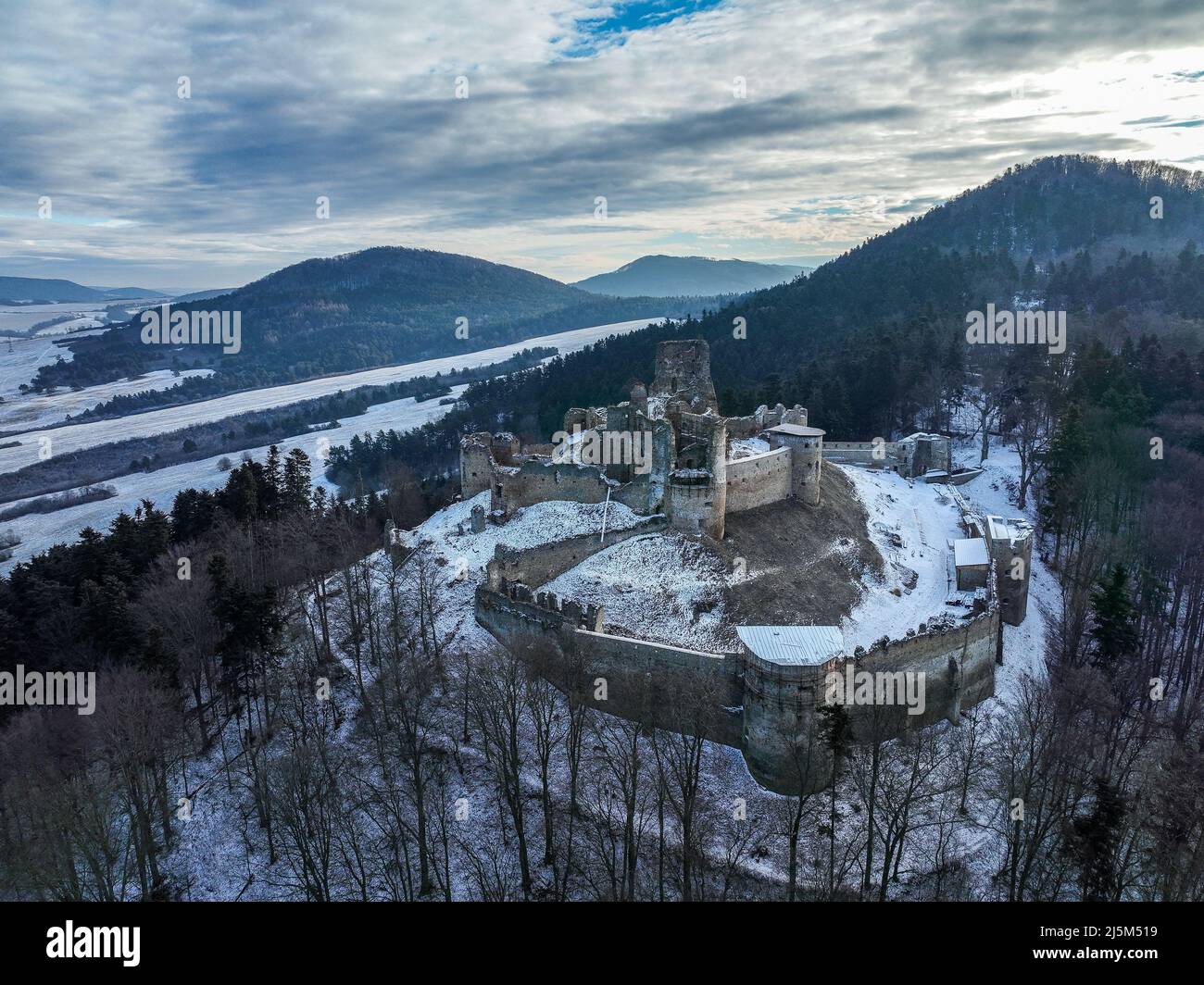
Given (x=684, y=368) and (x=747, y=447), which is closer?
(x=747, y=447)

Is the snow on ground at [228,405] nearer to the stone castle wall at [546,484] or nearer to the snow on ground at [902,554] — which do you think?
the stone castle wall at [546,484]

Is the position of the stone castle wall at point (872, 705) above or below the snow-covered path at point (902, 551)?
below

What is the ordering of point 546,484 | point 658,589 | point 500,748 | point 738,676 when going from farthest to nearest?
point 546,484, point 658,589, point 738,676, point 500,748

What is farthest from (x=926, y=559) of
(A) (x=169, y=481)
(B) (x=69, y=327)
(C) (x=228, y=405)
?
(B) (x=69, y=327)

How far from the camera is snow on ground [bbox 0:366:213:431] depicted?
11075 cm

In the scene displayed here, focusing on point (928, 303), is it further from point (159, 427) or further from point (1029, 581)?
point (159, 427)

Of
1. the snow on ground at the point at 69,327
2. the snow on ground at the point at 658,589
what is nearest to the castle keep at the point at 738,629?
the snow on ground at the point at 658,589

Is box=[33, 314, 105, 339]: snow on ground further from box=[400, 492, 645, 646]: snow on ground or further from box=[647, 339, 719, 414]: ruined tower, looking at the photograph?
box=[647, 339, 719, 414]: ruined tower

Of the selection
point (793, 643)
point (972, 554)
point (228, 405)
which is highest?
point (228, 405)

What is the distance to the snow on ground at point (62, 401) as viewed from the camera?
363 ft

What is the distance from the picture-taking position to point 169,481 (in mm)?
84250

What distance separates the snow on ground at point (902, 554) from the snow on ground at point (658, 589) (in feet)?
20.7

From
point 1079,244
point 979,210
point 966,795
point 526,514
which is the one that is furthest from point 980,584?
point 979,210

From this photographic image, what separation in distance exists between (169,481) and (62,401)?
2294 inches
